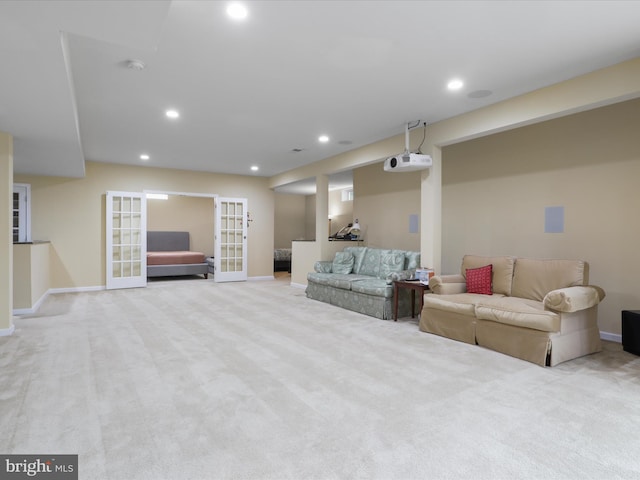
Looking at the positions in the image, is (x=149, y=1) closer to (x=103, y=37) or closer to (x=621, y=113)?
(x=103, y=37)

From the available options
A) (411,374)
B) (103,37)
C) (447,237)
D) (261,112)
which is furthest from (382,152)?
(103,37)

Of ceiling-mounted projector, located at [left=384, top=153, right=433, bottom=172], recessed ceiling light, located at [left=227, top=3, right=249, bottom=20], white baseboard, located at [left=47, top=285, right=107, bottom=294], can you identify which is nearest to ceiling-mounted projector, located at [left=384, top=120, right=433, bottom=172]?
ceiling-mounted projector, located at [left=384, top=153, right=433, bottom=172]

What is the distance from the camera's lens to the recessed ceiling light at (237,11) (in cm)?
243

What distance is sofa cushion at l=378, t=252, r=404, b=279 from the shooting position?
5.63 m

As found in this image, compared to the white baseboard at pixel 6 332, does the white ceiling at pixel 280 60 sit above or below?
above

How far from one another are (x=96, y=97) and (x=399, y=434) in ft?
14.5

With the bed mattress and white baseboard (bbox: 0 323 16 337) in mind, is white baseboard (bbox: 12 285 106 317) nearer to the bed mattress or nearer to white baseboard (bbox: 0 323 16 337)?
white baseboard (bbox: 0 323 16 337)

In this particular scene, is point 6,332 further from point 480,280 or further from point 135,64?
point 480,280

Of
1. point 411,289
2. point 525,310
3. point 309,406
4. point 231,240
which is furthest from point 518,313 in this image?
point 231,240

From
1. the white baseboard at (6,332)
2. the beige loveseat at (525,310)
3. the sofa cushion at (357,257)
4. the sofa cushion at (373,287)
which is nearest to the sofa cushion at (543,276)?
the beige loveseat at (525,310)

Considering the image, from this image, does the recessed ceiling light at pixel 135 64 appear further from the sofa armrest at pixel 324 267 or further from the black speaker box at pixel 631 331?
the black speaker box at pixel 631 331

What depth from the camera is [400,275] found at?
506 cm

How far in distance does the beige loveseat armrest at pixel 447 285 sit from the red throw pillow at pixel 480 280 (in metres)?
0.10

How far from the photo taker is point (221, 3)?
7.88ft
